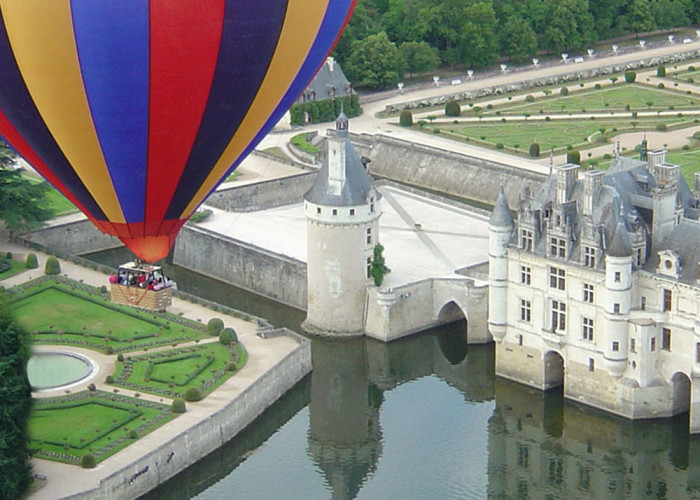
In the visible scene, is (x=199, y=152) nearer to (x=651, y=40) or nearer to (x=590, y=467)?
(x=590, y=467)

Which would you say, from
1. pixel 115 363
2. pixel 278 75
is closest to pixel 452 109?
pixel 115 363

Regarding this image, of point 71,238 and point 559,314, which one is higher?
point 559,314

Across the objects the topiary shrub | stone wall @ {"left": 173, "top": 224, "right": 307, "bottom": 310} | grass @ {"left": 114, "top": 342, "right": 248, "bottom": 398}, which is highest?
the topiary shrub

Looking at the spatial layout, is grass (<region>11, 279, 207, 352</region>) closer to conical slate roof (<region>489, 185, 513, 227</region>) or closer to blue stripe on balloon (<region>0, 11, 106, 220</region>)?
conical slate roof (<region>489, 185, 513, 227</region>)

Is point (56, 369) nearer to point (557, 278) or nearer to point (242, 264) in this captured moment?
point (242, 264)

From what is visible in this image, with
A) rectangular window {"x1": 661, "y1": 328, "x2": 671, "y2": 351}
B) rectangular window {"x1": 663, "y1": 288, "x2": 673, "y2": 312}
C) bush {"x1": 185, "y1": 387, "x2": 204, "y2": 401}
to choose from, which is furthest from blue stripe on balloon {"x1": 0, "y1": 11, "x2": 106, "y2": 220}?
rectangular window {"x1": 661, "y1": 328, "x2": 671, "y2": 351}

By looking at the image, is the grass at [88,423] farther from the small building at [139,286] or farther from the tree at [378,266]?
the tree at [378,266]
